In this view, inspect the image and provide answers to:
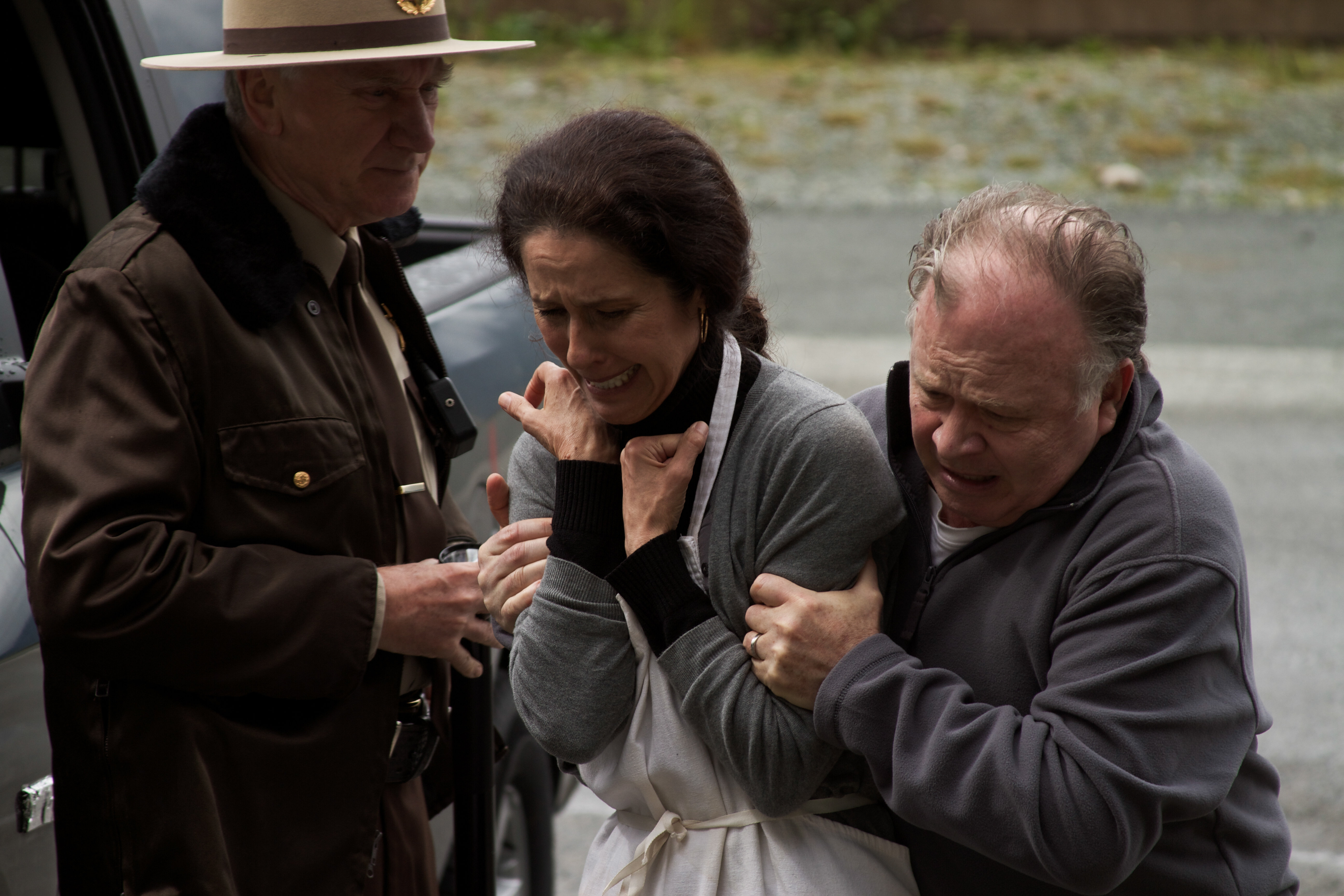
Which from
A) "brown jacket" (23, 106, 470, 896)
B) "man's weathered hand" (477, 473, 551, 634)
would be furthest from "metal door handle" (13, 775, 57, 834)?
"man's weathered hand" (477, 473, 551, 634)

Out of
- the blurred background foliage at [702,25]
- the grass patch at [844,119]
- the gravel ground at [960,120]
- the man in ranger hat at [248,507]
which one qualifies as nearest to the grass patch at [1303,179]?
the gravel ground at [960,120]

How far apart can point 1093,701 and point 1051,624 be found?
5.0 inches

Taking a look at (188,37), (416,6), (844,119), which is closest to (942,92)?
(844,119)

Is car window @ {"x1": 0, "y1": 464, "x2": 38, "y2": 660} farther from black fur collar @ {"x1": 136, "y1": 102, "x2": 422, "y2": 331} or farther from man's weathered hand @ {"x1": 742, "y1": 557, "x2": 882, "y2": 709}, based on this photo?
man's weathered hand @ {"x1": 742, "y1": 557, "x2": 882, "y2": 709}

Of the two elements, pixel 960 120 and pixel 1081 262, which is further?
pixel 960 120

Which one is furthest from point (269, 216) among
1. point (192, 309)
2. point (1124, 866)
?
point (1124, 866)

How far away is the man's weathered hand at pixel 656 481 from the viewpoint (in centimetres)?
174

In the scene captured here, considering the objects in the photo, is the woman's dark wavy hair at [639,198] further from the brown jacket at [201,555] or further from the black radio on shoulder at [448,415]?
the black radio on shoulder at [448,415]

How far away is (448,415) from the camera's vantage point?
2.33 meters

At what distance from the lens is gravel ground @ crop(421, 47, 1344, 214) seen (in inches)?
463

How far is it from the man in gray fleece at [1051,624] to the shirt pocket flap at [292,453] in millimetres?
724

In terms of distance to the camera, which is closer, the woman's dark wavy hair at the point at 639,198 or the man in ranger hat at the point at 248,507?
the woman's dark wavy hair at the point at 639,198

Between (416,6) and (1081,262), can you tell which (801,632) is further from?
(416,6)

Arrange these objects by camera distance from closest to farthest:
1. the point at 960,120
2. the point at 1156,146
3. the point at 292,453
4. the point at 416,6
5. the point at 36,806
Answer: the point at 36,806 < the point at 292,453 < the point at 416,6 < the point at 1156,146 < the point at 960,120
